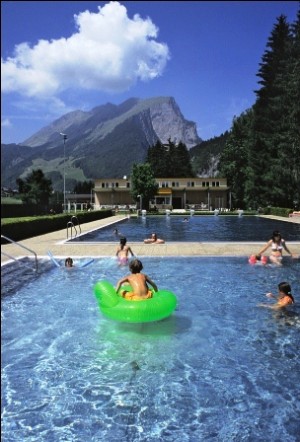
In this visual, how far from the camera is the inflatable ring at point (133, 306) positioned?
746 cm

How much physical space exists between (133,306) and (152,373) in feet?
5.69

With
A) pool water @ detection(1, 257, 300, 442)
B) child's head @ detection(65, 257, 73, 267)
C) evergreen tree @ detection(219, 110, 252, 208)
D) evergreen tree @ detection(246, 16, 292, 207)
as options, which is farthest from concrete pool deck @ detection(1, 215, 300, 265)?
A: evergreen tree @ detection(219, 110, 252, 208)

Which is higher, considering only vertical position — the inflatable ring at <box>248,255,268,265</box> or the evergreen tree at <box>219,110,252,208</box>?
the evergreen tree at <box>219,110,252,208</box>

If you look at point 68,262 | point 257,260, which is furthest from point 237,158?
point 68,262

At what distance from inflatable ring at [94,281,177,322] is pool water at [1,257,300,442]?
229 mm

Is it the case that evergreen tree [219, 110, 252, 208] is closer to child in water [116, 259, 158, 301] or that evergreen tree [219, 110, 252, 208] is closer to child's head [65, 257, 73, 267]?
child's head [65, 257, 73, 267]

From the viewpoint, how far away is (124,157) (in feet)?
218

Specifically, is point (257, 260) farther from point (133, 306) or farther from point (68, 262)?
point (133, 306)

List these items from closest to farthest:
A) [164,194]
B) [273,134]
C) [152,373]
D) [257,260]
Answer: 1. [152,373]
2. [257,260]
3. [273,134]
4. [164,194]

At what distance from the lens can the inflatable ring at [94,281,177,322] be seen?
7.46 m

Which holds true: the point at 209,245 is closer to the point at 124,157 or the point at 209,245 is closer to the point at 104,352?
the point at 104,352

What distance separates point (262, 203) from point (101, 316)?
142 feet

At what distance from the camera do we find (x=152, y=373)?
232 inches

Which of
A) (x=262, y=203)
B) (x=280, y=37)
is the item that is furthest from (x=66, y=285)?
(x=280, y=37)
